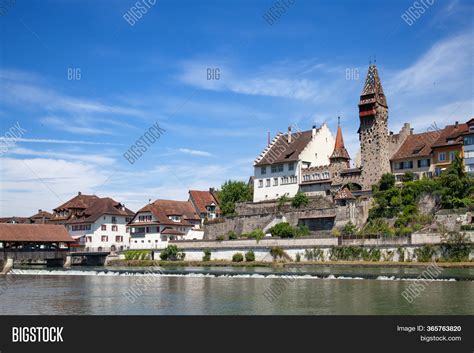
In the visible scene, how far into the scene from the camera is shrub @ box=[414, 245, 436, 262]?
4956 centimetres

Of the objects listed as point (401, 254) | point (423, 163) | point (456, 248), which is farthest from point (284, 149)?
point (456, 248)

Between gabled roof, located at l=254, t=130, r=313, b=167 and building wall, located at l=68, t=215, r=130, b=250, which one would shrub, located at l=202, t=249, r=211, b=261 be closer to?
gabled roof, located at l=254, t=130, r=313, b=167

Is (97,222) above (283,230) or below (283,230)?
above

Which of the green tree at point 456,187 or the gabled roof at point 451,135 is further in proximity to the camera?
the gabled roof at point 451,135

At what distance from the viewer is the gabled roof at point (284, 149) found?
2997 inches

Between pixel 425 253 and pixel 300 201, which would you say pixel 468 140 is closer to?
pixel 425 253

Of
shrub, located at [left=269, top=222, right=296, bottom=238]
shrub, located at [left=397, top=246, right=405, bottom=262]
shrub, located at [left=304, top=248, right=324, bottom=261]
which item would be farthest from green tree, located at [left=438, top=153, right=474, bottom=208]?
shrub, located at [left=269, top=222, right=296, bottom=238]

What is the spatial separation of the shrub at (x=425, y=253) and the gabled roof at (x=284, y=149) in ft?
87.7

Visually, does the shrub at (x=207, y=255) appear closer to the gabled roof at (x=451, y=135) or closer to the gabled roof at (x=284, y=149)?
the gabled roof at (x=284, y=149)

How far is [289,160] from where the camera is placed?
75188 millimetres

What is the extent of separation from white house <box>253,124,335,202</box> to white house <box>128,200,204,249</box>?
37.3 feet

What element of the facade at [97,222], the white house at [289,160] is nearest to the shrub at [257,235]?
the white house at [289,160]

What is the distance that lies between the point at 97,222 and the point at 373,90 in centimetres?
4287
